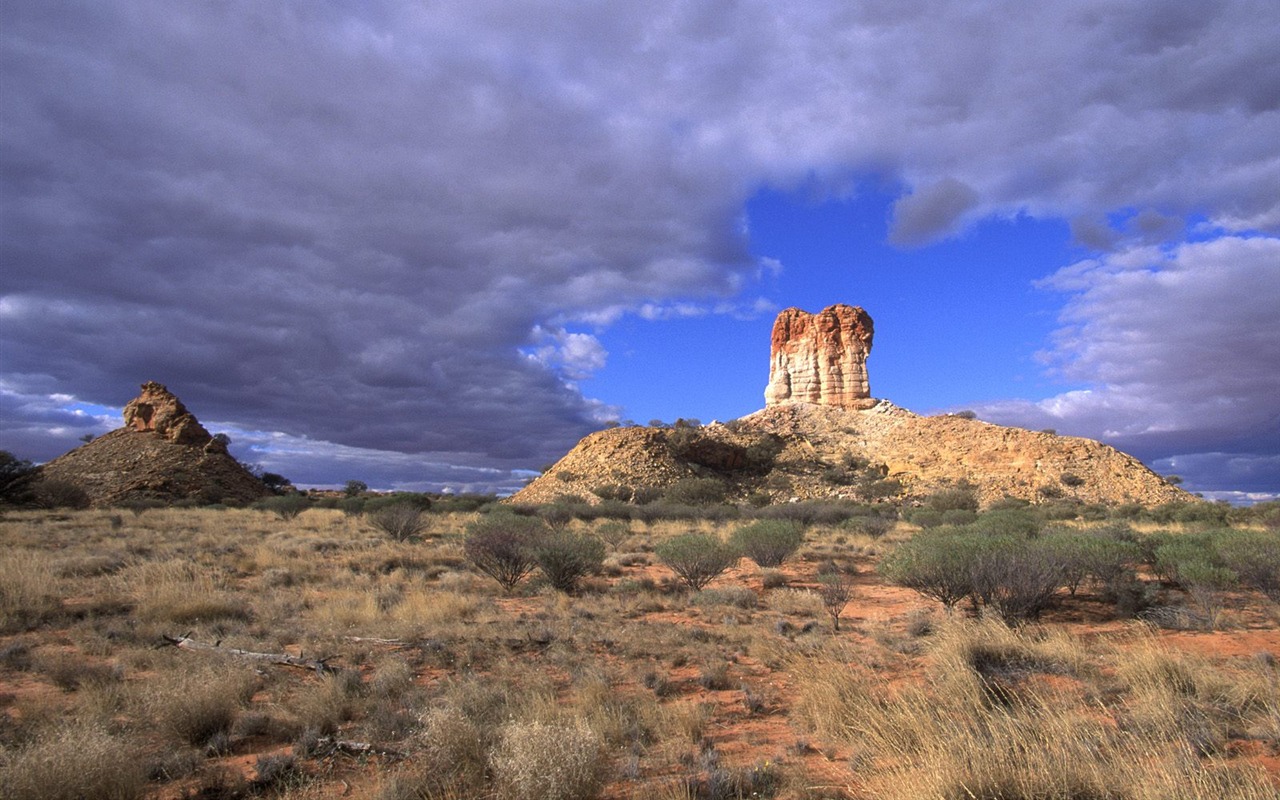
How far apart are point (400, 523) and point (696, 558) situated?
1349cm

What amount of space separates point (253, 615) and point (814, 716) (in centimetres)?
891

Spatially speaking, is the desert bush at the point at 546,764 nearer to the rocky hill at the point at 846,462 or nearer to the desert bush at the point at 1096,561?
the desert bush at the point at 1096,561

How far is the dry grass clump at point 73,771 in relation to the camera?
4348mm

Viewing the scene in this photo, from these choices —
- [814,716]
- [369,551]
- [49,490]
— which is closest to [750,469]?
[369,551]

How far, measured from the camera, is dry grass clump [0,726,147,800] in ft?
14.3

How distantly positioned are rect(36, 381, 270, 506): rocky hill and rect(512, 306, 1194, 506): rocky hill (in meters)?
21.3

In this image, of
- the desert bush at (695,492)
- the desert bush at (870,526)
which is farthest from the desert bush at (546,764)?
the desert bush at (695,492)

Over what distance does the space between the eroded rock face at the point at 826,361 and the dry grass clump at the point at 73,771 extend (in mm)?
72897

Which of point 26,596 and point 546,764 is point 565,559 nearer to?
point 26,596

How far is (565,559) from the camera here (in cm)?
1446

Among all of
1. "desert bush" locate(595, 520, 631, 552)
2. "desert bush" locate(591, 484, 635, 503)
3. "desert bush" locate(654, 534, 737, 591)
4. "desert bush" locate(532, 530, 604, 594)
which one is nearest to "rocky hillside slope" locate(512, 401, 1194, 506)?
"desert bush" locate(591, 484, 635, 503)

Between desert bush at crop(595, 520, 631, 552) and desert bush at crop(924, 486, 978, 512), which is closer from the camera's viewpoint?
desert bush at crop(595, 520, 631, 552)

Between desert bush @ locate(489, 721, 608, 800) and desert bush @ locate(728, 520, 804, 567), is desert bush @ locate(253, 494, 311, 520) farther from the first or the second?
desert bush @ locate(489, 721, 608, 800)

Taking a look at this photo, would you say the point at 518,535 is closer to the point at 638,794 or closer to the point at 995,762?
the point at 638,794
